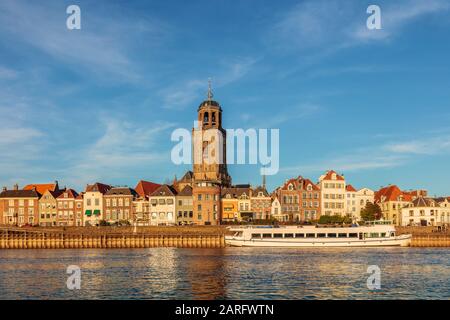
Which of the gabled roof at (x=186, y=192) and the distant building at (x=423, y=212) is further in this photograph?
the gabled roof at (x=186, y=192)

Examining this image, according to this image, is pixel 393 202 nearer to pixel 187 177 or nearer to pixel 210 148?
pixel 210 148

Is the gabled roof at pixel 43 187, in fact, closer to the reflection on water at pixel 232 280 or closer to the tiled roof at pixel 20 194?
the tiled roof at pixel 20 194

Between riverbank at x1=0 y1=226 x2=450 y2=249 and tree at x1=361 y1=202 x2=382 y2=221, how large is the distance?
42.9ft

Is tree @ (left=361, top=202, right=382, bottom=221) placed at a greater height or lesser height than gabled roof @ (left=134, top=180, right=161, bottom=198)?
lesser

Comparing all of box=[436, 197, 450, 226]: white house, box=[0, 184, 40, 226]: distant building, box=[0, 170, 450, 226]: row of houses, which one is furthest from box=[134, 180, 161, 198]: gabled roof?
box=[436, 197, 450, 226]: white house

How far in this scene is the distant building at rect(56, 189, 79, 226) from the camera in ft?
458

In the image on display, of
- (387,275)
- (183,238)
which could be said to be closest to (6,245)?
(183,238)

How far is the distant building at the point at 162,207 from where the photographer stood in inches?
5261

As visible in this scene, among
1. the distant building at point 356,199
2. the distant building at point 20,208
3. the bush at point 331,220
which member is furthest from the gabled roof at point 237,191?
the distant building at point 20,208

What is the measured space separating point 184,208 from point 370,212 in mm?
45517

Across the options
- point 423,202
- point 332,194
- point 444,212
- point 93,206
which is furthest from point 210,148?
point 444,212

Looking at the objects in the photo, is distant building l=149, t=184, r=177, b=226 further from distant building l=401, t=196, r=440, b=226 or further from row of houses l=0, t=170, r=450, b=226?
distant building l=401, t=196, r=440, b=226
